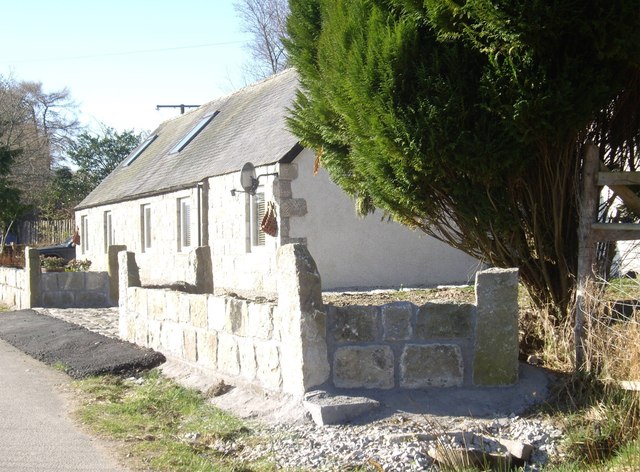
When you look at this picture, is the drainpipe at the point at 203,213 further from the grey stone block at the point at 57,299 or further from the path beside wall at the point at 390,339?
the path beside wall at the point at 390,339

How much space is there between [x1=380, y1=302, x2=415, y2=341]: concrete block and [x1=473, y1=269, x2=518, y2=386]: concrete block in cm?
55

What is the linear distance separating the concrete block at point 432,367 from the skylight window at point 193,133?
16.9 meters

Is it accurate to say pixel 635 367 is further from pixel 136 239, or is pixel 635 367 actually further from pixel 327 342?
pixel 136 239

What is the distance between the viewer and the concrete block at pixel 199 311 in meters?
8.25

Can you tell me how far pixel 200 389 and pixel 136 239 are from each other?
51.4 feet

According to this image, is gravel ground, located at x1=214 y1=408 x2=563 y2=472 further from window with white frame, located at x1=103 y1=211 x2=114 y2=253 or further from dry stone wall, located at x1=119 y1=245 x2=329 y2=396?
window with white frame, located at x1=103 y1=211 x2=114 y2=253

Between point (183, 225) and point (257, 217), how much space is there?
12.7 feet

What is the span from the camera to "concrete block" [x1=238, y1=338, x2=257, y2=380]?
7.36 metres

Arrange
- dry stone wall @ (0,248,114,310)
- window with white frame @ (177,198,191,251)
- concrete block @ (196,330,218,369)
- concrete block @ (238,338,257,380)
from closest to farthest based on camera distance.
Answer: concrete block @ (238,338,257,380), concrete block @ (196,330,218,369), dry stone wall @ (0,248,114,310), window with white frame @ (177,198,191,251)

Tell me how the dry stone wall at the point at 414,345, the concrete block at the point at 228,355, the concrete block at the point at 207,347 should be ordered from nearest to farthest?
1. the dry stone wall at the point at 414,345
2. the concrete block at the point at 228,355
3. the concrete block at the point at 207,347

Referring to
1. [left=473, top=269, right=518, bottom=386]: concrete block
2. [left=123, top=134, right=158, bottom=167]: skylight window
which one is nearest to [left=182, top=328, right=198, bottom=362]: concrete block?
[left=473, top=269, right=518, bottom=386]: concrete block

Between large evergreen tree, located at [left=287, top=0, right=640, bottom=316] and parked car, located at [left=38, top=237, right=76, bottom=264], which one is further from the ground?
large evergreen tree, located at [left=287, top=0, right=640, bottom=316]

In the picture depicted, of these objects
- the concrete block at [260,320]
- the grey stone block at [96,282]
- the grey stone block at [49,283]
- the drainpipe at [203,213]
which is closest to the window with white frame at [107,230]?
the drainpipe at [203,213]

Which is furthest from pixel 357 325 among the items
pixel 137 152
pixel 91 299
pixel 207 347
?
pixel 137 152
